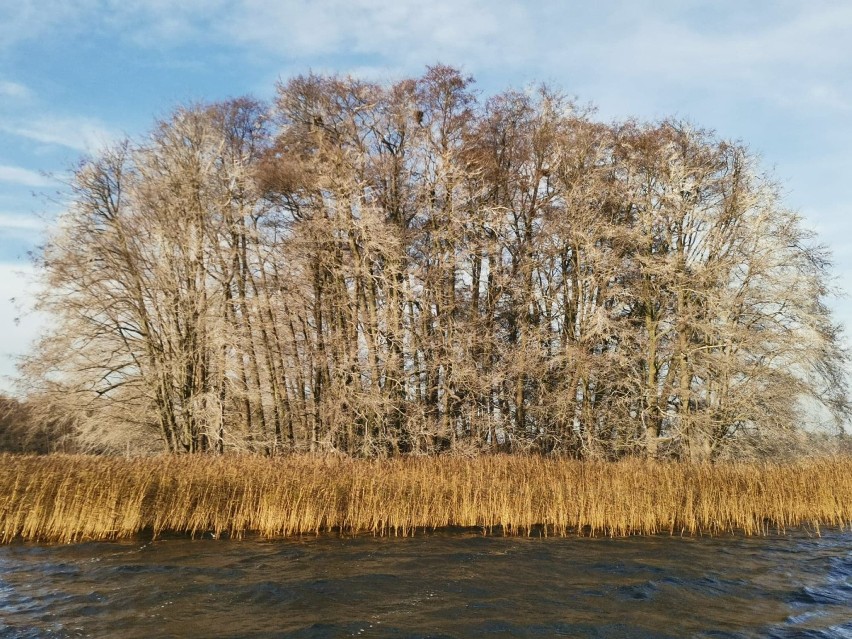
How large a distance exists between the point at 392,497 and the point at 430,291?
32.0 ft

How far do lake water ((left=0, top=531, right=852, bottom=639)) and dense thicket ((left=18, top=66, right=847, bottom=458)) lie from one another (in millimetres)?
8700

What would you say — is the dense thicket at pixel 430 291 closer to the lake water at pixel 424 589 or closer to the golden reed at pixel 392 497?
the golden reed at pixel 392 497

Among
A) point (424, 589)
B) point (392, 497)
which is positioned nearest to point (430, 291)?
point (392, 497)

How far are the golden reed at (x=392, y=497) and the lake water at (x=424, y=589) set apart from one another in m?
0.67

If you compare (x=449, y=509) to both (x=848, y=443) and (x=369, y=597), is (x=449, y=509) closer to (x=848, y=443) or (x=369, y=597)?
(x=369, y=597)

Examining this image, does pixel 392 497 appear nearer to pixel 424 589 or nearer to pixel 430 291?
pixel 424 589

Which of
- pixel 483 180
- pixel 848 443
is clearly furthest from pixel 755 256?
pixel 483 180

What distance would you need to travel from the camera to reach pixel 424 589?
30.0ft

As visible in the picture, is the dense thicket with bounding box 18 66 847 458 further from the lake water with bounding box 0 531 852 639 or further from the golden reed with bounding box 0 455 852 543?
the lake water with bounding box 0 531 852 639

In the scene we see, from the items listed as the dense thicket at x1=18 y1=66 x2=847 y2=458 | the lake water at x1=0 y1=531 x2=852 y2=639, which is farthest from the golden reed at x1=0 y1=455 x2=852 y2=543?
the dense thicket at x1=18 y1=66 x2=847 y2=458

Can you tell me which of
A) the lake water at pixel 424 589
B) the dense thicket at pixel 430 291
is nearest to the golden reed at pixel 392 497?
the lake water at pixel 424 589

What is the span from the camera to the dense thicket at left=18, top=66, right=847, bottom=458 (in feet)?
66.2

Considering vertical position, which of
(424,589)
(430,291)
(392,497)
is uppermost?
(430,291)

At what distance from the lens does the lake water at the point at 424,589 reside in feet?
25.3
